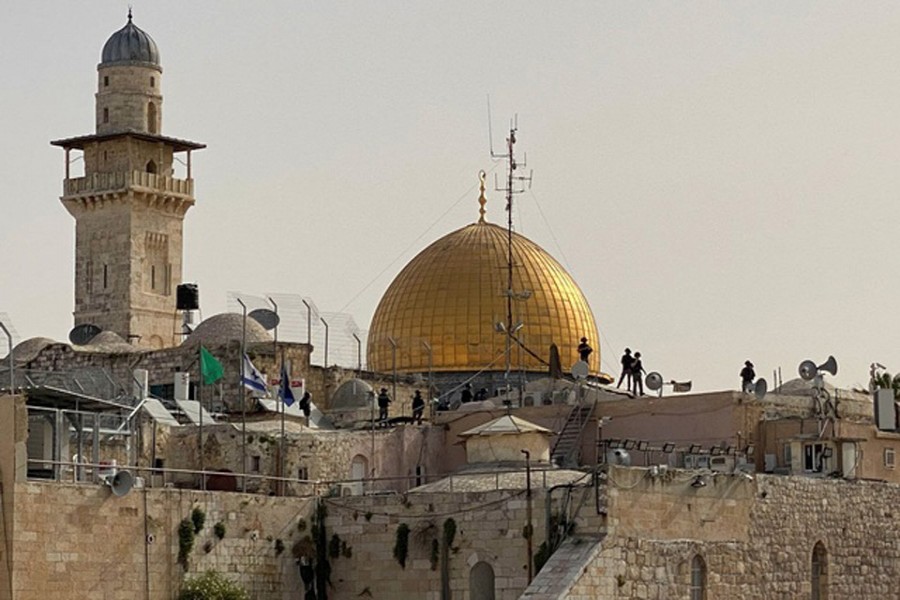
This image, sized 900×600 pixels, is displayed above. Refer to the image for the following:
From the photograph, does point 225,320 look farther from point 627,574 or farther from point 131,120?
point 627,574

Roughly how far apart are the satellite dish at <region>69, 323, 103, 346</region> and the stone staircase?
20174 millimetres

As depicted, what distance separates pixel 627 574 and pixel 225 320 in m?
19.3

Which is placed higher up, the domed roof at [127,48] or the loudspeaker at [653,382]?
the domed roof at [127,48]

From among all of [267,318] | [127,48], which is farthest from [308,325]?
[127,48]

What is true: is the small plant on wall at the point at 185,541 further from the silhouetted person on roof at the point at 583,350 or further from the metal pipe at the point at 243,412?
the silhouetted person on roof at the point at 583,350

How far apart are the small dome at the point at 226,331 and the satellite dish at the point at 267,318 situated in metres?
0.34

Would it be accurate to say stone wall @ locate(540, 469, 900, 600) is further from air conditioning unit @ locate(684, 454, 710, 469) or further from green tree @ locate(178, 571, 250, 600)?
green tree @ locate(178, 571, 250, 600)

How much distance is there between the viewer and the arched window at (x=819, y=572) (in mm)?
41156

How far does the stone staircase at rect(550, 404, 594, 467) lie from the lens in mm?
44125

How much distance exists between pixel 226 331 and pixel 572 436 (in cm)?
1183

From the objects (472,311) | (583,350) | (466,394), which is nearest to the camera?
(583,350)

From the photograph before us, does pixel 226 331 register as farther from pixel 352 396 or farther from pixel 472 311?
pixel 472 311

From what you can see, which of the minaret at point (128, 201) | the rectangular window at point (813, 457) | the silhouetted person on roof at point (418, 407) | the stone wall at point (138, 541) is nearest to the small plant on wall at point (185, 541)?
the stone wall at point (138, 541)

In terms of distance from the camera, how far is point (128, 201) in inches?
2606
